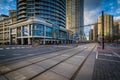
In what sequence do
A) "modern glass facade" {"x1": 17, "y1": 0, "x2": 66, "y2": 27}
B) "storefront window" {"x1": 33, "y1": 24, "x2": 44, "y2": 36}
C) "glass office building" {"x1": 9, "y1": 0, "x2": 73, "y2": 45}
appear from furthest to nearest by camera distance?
"modern glass facade" {"x1": 17, "y1": 0, "x2": 66, "y2": 27}, "glass office building" {"x1": 9, "y1": 0, "x2": 73, "y2": 45}, "storefront window" {"x1": 33, "y1": 24, "x2": 44, "y2": 36}

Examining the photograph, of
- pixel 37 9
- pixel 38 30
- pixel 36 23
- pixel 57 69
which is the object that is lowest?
pixel 57 69

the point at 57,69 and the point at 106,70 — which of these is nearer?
the point at 106,70

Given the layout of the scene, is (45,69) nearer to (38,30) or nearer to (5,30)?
(38,30)

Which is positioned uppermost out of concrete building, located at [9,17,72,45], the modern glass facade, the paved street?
the modern glass facade

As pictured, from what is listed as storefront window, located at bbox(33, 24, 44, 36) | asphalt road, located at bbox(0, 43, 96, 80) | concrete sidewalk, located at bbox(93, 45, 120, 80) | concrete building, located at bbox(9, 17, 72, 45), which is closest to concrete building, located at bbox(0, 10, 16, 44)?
concrete building, located at bbox(9, 17, 72, 45)

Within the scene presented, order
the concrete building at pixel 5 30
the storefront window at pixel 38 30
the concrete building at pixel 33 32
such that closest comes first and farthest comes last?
the concrete building at pixel 33 32 → the storefront window at pixel 38 30 → the concrete building at pixel 5 30

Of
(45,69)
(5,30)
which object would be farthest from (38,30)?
(45,69)

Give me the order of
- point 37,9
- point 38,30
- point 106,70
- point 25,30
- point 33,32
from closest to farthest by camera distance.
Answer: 1. point 106,70
2. point 33,32
3. point 38,30
4. point 25,30
5. point 37,9

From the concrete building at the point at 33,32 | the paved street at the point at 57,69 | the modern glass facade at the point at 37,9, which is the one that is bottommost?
the paved street at the point at 57,69

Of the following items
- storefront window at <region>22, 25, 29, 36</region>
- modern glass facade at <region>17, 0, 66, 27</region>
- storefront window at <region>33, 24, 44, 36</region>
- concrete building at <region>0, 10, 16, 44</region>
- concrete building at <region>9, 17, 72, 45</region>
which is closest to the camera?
concrete building at <region>9, 17, 72, 45</region>

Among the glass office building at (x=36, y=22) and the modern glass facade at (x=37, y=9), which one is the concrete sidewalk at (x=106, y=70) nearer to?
the glass office building at (x=36, y=22)

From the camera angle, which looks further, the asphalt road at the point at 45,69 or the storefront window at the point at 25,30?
the storefront window at the point at 25,30

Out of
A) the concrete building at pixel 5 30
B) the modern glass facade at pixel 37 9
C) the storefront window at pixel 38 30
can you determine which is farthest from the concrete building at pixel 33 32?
the concrete building at pixel 5 30

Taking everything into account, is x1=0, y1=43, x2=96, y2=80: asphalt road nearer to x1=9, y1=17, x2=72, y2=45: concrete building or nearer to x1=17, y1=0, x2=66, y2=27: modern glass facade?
x1=9, y1=17, x2=72, y2=45: concrete building
